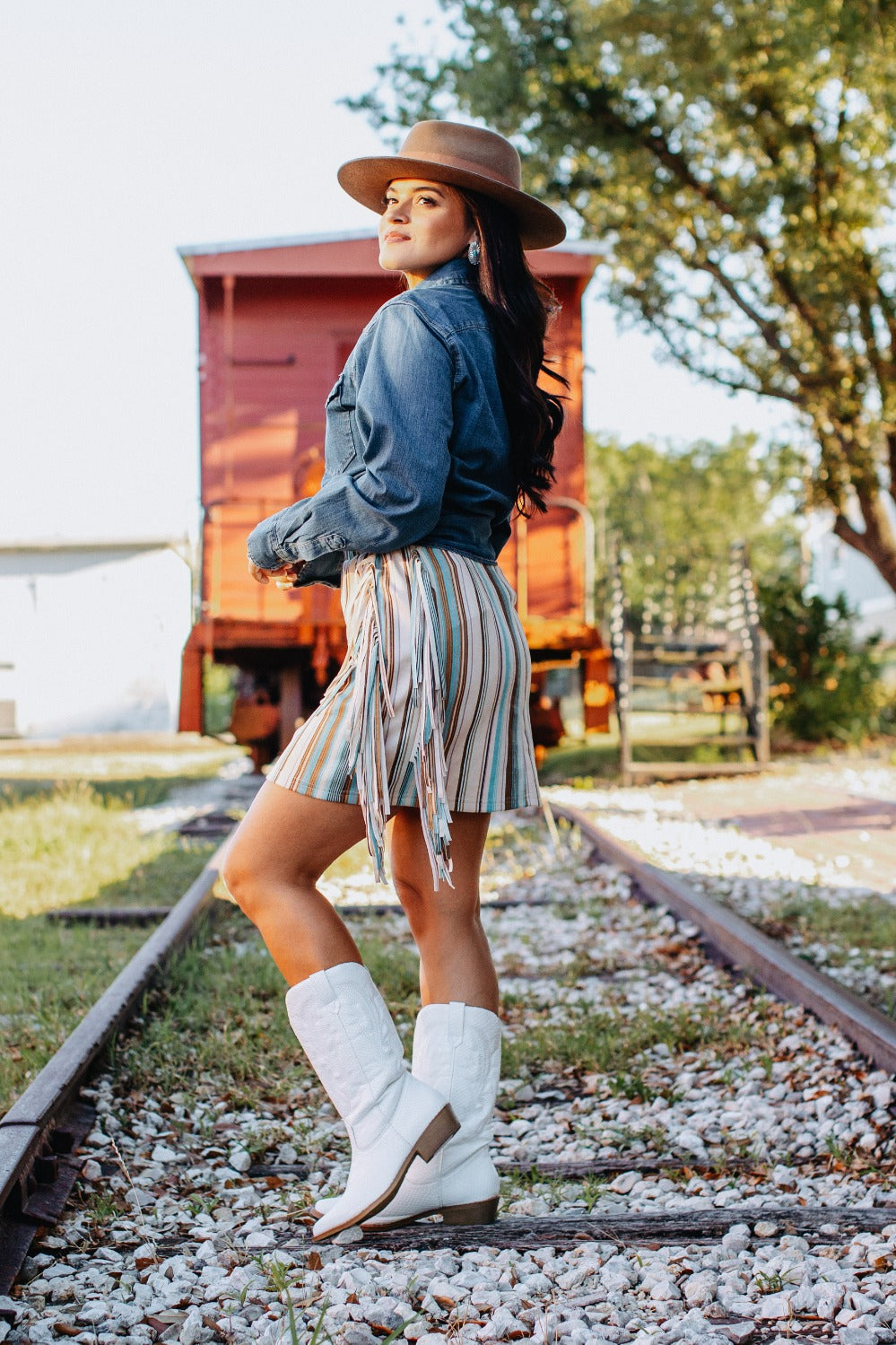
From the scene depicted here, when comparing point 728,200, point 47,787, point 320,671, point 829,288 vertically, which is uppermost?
point 728,200

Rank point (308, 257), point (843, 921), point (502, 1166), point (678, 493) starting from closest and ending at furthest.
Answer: point (502, 1166), point (843, 921), point (308, 257), point (678, 493)

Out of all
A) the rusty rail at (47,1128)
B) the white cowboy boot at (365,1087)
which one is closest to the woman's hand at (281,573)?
the white cowboy boot at (365,1087)

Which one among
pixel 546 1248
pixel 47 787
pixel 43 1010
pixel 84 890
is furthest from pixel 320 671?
pixel 546 1248

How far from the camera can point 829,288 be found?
44.5 feet

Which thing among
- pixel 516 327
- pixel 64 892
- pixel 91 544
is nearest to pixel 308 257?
pixel 64 892

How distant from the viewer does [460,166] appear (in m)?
2.04

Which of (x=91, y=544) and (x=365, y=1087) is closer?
(x=365, y=1087)

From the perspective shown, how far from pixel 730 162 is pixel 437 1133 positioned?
14.4 metres

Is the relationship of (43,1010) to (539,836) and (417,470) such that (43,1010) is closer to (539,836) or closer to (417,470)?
(417,470)

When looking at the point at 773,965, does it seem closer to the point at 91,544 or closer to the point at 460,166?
the point at 460,166

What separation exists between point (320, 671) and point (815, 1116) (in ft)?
20.9

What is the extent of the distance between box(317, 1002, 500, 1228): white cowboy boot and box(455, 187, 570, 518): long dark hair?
91cm

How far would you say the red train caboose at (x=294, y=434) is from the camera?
9195 millimetres

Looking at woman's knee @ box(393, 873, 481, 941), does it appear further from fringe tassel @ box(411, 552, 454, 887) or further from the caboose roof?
the caboose roof
